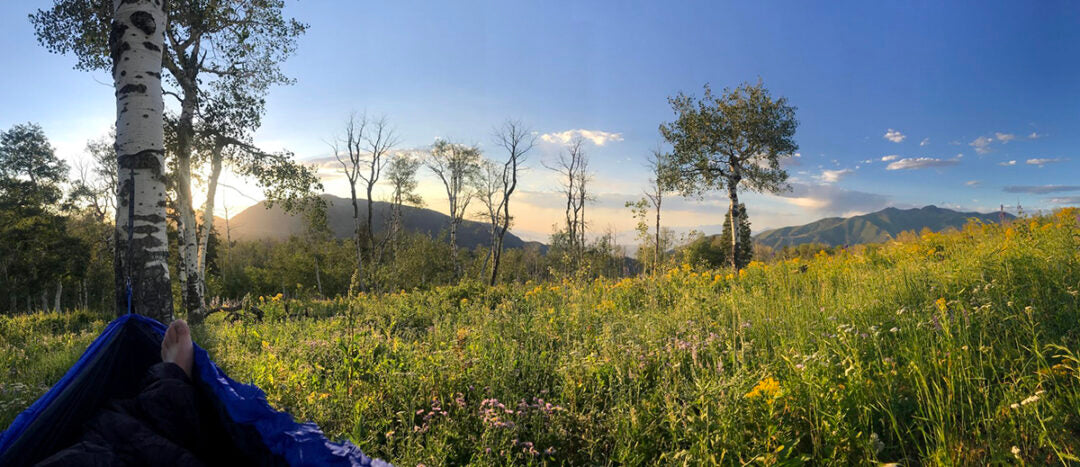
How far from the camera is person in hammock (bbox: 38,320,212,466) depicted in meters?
1.74

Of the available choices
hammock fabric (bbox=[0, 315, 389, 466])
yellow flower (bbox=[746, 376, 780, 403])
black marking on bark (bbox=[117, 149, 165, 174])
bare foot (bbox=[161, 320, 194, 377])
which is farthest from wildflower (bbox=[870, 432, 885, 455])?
black marking on bark (bbox=[117, 149, 165, 174])

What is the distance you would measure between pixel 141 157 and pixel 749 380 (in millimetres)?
6136

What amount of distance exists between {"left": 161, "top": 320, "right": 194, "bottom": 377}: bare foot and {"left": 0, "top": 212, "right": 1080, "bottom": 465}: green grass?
3.19 ft

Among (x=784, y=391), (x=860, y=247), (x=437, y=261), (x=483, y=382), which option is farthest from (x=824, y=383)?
(x=437, y=261)

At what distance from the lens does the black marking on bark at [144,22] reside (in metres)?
4.43

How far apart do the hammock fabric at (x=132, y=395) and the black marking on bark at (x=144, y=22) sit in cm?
380

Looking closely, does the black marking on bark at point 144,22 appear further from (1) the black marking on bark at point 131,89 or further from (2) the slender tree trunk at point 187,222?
(2) the slender tree trunk at point 187,222

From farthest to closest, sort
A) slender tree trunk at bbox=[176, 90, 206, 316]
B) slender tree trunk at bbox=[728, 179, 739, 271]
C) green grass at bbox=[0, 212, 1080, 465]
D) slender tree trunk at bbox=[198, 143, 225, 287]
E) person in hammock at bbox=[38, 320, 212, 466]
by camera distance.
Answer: slender tree trunk at bbox=[728, 179, 739, 271] → slender tree trunk at bbox=[198, 143, 225, 287] → slender tree trunk at bbox=[176, 90, 206, 316] → green grass at bbox=[0, 212, 1080, 465] → person in hammock at bbox=[38, 320, 212, 466]

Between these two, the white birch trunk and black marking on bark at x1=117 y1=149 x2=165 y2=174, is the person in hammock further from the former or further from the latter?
the white birch trunk

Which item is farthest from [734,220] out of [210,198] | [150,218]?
[210,198]

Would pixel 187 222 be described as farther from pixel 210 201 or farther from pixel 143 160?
pixel 143 160

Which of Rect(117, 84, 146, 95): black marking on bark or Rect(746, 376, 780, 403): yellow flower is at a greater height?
Rect(117, 84, 146, 95): black marking on bark

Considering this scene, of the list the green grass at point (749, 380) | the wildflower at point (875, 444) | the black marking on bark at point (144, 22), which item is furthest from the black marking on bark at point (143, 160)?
the wildflower at point (875, 444)

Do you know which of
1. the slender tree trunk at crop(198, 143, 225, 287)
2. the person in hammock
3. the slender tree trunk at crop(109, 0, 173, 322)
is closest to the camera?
the person in hammock
